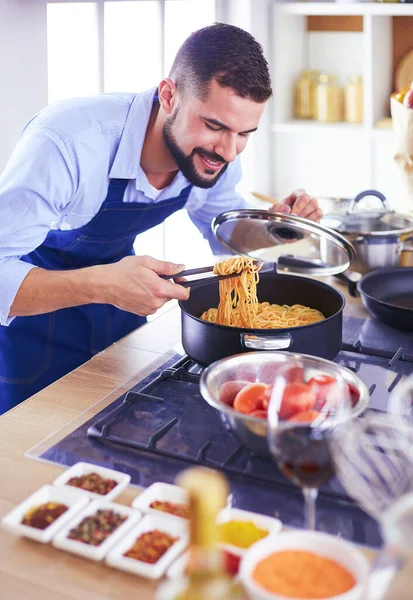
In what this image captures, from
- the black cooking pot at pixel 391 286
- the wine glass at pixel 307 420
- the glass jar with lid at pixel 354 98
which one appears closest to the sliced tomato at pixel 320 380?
the wine glass at pixel 307 420

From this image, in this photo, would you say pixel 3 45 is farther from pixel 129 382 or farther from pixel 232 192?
pixel 129 382

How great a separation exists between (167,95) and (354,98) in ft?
7.64

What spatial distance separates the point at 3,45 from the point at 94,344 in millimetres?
1009

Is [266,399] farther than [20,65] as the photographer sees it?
No

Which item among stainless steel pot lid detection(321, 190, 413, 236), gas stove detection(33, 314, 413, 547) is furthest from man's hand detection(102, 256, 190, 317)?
stainless steel pot lid detection(321, 190, 413, 236)

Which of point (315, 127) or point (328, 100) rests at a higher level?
point (328, 100)

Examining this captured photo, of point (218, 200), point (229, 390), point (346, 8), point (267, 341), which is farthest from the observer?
point (346, 8)

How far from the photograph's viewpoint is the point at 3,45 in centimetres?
261

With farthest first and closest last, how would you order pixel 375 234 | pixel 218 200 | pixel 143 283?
1. pixel 218 200
2. pixel 375 234
3. pixel 143 283

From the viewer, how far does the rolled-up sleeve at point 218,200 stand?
2584mm

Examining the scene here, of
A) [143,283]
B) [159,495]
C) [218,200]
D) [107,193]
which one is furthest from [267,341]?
[218,200]

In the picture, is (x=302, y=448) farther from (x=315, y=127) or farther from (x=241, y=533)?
(x=315, y=127)

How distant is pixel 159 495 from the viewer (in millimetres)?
1346

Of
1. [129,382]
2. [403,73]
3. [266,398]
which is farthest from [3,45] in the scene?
[403,73]
